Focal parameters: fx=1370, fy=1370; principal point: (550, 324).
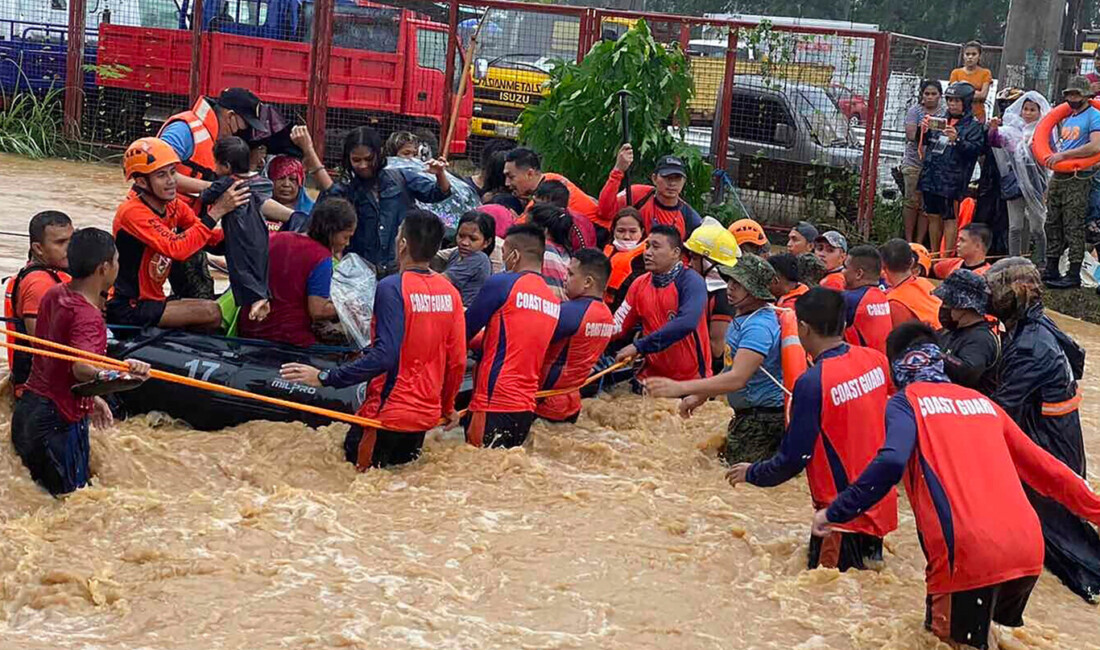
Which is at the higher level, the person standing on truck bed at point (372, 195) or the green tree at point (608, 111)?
the green tree at point (608, 111)

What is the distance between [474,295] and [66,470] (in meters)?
2.95

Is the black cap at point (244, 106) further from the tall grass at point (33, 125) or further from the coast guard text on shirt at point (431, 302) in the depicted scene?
the tall grass at point (33, 125)

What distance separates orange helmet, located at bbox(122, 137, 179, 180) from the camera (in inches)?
306

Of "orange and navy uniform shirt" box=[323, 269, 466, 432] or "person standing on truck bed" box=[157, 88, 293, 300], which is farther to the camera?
"person standing on truck bed" box=[157, 88, 293, 300]

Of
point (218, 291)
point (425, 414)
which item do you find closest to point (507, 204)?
point (218, 291)

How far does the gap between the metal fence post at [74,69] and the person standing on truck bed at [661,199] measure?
10.1 m

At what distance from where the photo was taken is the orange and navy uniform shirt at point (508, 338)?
7.70 m

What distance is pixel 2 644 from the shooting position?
5.14m

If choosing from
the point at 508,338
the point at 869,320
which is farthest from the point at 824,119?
the point at 508,338

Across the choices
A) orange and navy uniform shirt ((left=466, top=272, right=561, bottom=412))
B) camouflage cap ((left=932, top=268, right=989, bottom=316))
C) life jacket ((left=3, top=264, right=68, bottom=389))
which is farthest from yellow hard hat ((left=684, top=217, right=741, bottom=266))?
life jacket ((left=3, top=264, right=68, bottom=389))

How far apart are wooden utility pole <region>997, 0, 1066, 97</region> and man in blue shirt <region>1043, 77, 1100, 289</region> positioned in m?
3.08

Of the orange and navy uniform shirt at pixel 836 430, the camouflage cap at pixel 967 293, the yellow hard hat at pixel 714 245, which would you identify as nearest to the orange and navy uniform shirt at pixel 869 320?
the yellow hard hat at pixel 714 245

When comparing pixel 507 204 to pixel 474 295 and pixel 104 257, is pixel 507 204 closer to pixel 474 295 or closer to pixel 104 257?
pixel 474 295

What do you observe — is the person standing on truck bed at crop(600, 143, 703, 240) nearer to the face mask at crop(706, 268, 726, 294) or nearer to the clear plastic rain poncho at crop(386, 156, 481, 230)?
the face mask at crop(706, 268, 726, 294)
